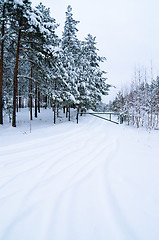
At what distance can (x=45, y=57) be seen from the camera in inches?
344

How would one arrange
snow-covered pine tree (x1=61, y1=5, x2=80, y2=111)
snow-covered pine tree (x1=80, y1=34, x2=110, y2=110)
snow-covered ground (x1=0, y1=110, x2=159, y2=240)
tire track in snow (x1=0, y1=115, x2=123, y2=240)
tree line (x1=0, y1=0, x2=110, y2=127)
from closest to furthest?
snow-covered ground (x1=0, y1=110, x2=159, y2=240)
tire track in snow (x1=0, y1=115, x2=123, y2=240)
tree line (x1=0, y1=0, x2=110, y2=127)
snow-covered pine tree (x1=61, y1=5, x2=80, y2=111)
snow-covered pine tree (x1=80, y1=34, x2=110, y2=110)

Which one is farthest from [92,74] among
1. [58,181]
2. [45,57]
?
[58,181]

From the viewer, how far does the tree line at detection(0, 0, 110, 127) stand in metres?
7.91

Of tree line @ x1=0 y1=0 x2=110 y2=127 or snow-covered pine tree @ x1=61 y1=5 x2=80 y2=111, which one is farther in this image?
snow-covered pine tree @ x1=61 y1=5 x2=80 y2=111

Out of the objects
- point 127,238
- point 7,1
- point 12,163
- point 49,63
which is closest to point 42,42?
point 49,63

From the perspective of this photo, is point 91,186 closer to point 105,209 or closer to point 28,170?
point 105,209

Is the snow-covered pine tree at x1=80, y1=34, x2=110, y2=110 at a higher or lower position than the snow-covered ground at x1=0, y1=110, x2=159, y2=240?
higher

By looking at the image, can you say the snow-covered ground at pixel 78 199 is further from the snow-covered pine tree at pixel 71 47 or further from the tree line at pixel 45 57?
the snow-covered pine tree at pixel 71 47

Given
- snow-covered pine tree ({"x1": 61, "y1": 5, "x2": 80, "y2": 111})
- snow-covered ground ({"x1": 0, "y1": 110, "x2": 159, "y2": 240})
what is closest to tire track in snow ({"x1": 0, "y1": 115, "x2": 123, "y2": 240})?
snow-covered ground ({"x1": 0, "y1": 110, "x2": 159, "y2": 240})

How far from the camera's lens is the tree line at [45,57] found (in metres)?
7.91

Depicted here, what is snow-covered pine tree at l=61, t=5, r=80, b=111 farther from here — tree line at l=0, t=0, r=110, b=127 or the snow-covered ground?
the snow-covered ground

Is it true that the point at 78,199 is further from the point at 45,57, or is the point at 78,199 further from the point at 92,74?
the point at 92,74

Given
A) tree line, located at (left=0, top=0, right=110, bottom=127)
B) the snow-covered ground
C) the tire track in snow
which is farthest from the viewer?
tree line, located at (left=0, top=0, right=110, bottom=127)

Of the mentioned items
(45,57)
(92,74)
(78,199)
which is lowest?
(78,199)
